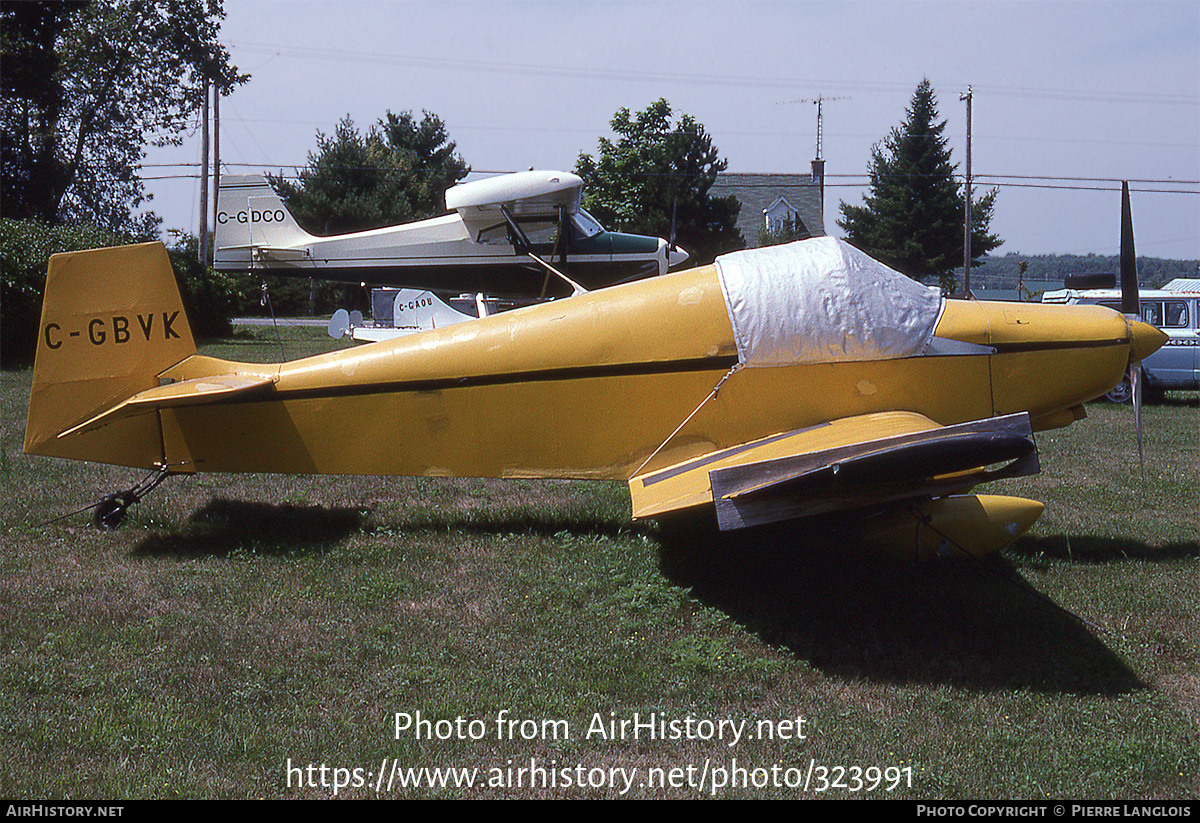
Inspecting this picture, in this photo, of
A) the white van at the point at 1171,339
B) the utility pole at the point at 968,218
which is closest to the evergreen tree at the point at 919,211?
the utility pole at the point at 968,218

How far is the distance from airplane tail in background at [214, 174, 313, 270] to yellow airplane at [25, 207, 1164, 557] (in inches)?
434

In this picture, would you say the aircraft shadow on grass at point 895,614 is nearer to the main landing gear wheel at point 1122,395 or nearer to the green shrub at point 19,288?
the main landing gear wheel at point 1122,395

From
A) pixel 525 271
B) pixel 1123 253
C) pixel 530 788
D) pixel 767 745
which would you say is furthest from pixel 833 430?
pixel 525 271

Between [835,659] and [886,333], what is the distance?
7.19 ft

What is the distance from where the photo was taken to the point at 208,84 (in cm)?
3238

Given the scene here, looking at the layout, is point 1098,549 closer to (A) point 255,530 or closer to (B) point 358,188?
(A) point 255,530

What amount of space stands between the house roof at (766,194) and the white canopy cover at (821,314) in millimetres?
36331

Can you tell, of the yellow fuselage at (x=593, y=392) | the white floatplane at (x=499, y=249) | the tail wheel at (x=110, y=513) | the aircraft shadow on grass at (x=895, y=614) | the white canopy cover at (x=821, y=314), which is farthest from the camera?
the white floatplane at (x=499, y=249)

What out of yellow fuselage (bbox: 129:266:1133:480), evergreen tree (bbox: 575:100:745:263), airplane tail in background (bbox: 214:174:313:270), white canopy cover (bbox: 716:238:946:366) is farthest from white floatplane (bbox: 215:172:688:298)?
evergreen tree (bbox: 575:100:745:263)

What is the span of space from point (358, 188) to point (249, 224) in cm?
2744

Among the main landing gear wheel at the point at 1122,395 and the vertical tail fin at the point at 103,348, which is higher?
the vertical tail fin at the point at 103,348

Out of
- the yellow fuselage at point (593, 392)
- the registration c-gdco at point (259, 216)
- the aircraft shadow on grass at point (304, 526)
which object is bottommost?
the aircraft shadow on grass at point (304, 526)

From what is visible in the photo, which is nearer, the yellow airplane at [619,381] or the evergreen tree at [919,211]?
the yellow airplane at [619,381]

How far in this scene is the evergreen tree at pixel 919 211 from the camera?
36781mm
